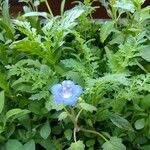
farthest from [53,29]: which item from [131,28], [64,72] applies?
[131,28]

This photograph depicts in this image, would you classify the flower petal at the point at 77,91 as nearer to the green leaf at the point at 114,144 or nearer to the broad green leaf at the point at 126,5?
the green leaf at the point at 114,144

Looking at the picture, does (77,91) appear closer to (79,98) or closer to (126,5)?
(79,98)

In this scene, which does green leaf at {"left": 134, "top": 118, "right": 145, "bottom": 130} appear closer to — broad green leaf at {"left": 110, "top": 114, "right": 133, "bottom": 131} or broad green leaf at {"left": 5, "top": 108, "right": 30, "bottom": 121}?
broad green leaf at {"left": 110, "top": 114, "right": 133, "bottom": 131}

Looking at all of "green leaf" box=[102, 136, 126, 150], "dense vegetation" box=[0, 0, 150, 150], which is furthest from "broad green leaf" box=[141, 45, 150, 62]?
"green leaf" box=[102, 136, 126, 150]

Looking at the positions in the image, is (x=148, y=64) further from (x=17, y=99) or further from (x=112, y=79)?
(x=17, y=99)

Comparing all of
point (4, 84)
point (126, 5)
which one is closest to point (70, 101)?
point (4, 84)

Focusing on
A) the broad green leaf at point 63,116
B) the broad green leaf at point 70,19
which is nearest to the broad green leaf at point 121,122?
the broad green leaf at point 63,116
